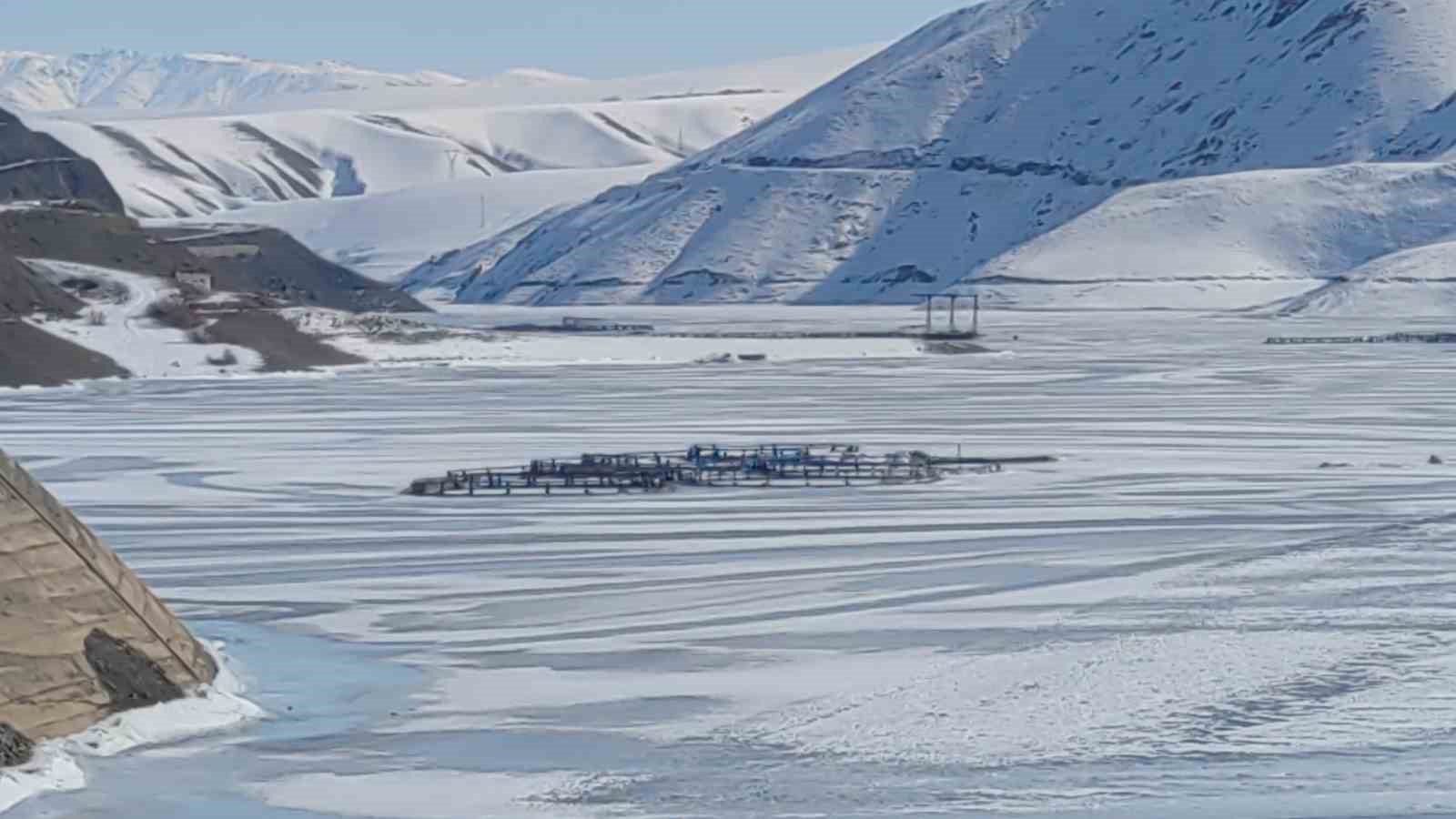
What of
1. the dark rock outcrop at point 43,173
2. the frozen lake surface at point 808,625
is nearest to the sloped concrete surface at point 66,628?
the frozen lake surface at point 808,625

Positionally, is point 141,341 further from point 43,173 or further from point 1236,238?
point 1236,238

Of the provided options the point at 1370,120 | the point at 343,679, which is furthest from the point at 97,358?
the point at 1370,120

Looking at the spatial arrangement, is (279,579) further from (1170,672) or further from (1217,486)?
(1217,486)

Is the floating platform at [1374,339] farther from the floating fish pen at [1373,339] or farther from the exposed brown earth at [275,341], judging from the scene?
the exposed brown earth at [275,341]

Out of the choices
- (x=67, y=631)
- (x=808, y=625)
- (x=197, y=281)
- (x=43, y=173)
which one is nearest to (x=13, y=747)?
(x=67, y=631)

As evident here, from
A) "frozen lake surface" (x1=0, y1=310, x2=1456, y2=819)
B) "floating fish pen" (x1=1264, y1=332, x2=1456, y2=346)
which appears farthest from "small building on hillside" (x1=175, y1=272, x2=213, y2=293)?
"floating fish pen" (x1=1264, y1=332, x2=1456, y2=346)

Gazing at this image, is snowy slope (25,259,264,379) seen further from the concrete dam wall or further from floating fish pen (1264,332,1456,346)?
the concrete dam wall
